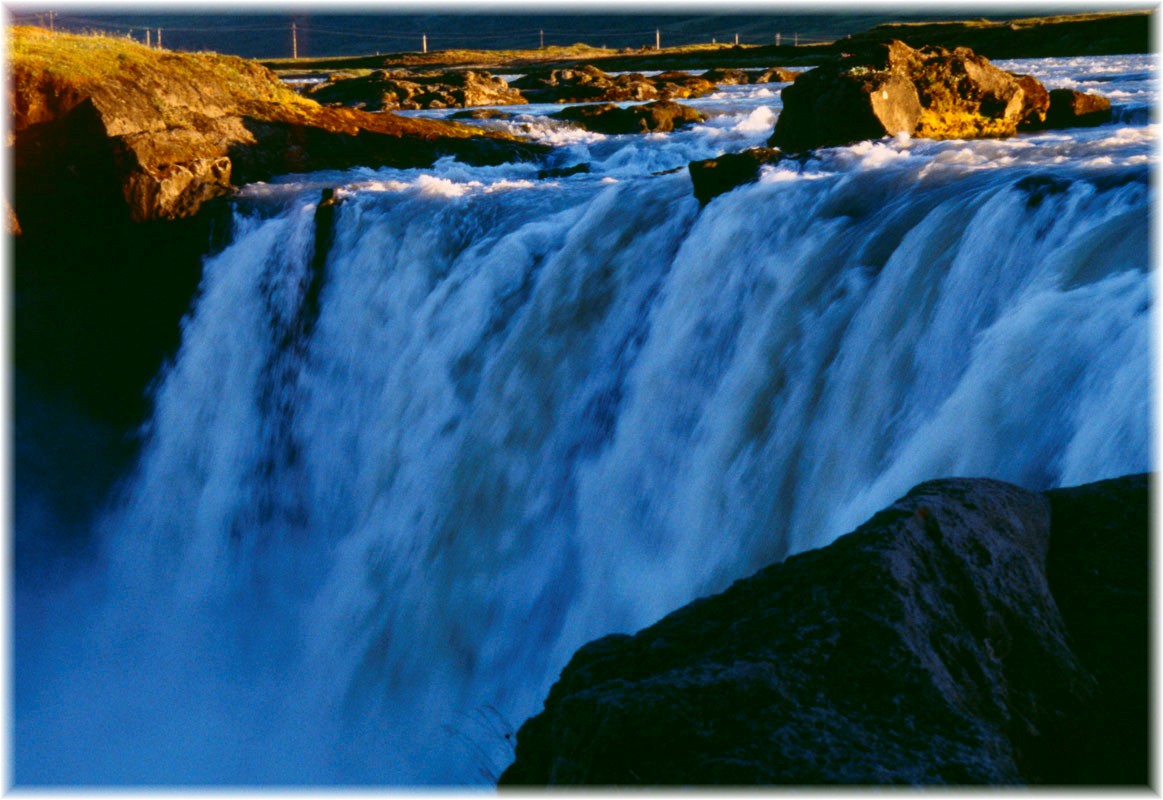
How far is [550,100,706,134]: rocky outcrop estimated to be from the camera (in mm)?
22578

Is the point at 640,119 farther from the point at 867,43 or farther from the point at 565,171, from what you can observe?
the point at 867,43

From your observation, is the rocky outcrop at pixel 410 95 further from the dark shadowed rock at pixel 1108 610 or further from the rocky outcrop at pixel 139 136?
the dark shadowed rock at pixel 1108 610

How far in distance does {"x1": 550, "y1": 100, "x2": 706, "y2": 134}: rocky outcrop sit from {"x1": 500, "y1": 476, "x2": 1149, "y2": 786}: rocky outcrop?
757 inches

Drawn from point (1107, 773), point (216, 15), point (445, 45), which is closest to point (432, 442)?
point (1107, 773)

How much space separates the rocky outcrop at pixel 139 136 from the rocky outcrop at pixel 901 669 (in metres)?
13.5

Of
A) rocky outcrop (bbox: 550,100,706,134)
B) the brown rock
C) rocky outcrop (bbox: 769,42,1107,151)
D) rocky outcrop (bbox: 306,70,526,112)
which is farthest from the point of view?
rocky outcrop (bbox: 306,70,526,112)

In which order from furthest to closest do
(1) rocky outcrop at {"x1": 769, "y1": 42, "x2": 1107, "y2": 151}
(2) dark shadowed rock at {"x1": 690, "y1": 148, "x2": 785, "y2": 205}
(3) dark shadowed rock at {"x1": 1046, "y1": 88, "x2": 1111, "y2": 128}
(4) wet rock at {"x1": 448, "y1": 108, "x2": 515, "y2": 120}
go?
(4) wet rock at {"x1": 448, "y1": 108, "x2": 515, "y2": 120} < (3) dark shadowed rock at {"x1": 1046, "y1": 88, "x2": 1111, "y2": 128} < (1) rocky outcrop at {"x1": 769, "y1": 42, "x2": 1107, "y2": 151} < (2) dark shadowed rock at {"x1": 690, "y1": 148, "x2": 785, "y2": 205}

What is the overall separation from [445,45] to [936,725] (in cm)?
13405

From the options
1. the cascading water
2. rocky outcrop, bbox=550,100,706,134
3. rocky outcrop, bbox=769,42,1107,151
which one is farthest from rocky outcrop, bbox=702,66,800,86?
the cascading water

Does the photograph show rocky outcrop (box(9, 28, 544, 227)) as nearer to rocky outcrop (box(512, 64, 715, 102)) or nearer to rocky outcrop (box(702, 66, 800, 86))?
rocky outcrop (box(512, 64, 715, 102))

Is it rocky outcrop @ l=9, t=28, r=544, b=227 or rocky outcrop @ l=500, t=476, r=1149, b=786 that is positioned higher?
rocky outcrop @ l=9, t=28, r=544, b=227

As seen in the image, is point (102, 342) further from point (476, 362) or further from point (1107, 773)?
point (1107, 773)

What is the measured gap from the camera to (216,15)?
5925 inches

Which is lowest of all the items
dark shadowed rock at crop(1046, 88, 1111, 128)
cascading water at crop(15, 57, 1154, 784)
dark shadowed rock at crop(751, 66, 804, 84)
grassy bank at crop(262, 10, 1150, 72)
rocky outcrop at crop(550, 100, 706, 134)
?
cascading water at crop(15, 57, 1154, 784)
